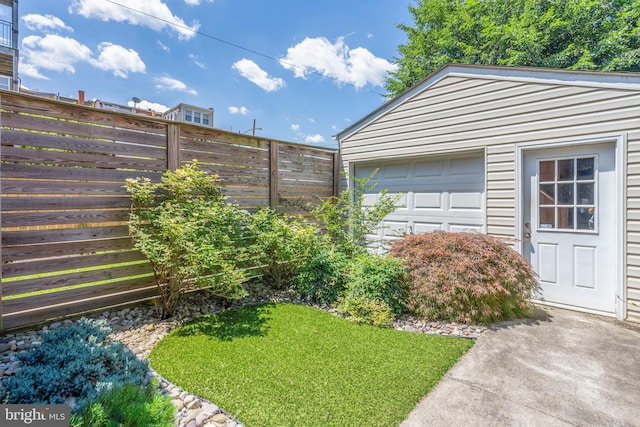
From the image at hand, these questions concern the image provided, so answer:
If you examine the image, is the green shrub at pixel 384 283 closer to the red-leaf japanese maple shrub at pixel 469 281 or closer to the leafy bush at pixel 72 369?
the red-leaf japanese maple shrub at pixel 469 281

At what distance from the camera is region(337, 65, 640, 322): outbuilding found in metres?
3.12

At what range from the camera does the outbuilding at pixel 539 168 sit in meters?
3.12

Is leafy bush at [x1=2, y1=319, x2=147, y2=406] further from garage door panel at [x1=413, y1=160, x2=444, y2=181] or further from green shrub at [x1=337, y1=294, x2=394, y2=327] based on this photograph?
garage door panel at [x1=413, y1=160, x2=444, y2=181]

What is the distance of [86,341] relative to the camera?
205cm

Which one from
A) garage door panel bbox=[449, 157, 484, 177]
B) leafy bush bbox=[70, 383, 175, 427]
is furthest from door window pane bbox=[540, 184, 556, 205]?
leafy bush bbox=[70, 383, 175, 427]

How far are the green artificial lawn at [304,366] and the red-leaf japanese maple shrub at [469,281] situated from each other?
0.45 m

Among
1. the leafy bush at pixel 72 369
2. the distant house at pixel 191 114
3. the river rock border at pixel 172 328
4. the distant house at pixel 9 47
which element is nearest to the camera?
the leafy bush at pixel 72 369

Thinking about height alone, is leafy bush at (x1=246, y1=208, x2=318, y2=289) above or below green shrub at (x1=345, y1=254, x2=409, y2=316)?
above

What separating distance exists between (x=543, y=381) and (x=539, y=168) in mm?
2700

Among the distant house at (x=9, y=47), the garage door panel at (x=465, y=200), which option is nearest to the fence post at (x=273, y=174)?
the garage door panel at (x=465, y=200)

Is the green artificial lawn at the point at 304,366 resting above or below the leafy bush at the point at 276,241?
below

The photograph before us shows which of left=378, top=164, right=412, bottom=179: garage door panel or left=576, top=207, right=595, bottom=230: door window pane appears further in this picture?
left=378, top=164, right=412, bottom=179: garage door panel

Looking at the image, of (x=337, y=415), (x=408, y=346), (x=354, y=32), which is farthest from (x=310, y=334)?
(x=354, y=32)

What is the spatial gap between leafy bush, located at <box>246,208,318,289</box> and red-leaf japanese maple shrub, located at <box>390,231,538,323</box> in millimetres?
1385
